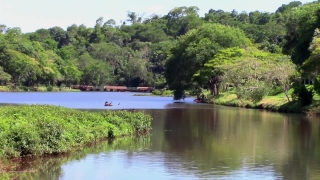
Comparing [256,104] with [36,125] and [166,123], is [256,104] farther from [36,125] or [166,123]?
[36,125]

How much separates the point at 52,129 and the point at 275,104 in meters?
41.8

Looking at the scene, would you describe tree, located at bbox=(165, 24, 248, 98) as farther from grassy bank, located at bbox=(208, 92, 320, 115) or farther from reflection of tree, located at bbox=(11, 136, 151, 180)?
reflection of tree, located at bbox=(11, 136, 151, 180)

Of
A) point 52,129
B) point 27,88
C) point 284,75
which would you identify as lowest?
point 52,129

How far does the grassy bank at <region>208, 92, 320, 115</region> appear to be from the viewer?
57.9 m

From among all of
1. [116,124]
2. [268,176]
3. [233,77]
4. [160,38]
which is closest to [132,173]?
[268,176]

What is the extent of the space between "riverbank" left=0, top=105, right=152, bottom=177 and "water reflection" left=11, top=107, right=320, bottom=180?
77 centimetres

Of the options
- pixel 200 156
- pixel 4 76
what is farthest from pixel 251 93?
pixel 4 76

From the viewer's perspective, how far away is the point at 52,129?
27312 mm

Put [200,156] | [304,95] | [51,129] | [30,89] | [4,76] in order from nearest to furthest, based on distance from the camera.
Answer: [51,129] < [200,156] < [304,95] < [4,76] < [30,89]

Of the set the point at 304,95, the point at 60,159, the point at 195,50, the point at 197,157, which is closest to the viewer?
the point at 60,159

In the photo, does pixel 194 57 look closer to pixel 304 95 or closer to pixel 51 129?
pixel 304 95

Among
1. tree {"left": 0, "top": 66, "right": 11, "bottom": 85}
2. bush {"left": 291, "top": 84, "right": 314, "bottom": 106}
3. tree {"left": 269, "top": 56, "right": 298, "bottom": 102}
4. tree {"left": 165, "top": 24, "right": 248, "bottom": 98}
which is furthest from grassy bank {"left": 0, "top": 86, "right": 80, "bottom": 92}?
bush {"left": 291, "top": 84, "right": 314, "bottom": 106}

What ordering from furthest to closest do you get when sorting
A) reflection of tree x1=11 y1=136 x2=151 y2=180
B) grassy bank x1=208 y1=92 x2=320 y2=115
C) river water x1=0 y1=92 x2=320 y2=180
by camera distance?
1. grassy bank x1=208 y1=92 x2=320 y2=115
2. river water x1=0 y1=92 x2=320 y2=180
3. reflection of tree x1=11 y1=136 x2=151 y2=180

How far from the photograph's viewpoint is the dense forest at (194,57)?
235ft
